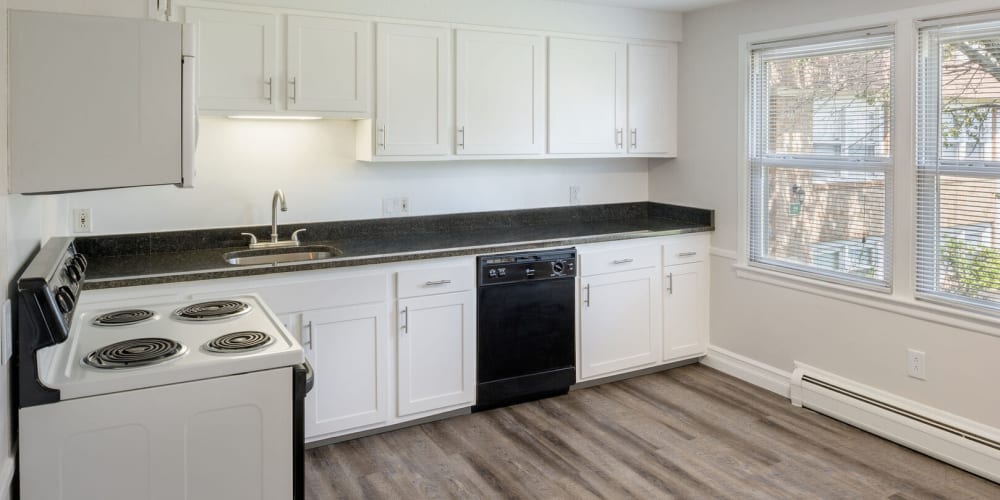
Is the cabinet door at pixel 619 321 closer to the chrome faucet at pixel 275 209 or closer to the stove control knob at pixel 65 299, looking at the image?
the chrome faucet at pixel 275 209

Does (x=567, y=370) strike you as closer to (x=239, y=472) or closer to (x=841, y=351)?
(x=841, y=351)

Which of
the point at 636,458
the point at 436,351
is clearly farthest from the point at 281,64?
the point at 636,458

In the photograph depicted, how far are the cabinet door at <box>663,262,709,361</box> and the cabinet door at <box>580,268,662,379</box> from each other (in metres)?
0.08

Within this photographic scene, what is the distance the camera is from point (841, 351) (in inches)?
151

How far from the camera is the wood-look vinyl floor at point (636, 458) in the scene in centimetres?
300

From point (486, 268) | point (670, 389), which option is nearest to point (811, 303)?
point (670, 389)

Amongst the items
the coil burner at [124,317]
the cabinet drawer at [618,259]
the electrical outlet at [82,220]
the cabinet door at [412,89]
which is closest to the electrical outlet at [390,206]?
the cabinet door at [412,89]

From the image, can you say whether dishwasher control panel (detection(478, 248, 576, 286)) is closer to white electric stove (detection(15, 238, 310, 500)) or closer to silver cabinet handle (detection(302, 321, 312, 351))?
A: silver cabinet handle (detection(302, 321, 312, 351))

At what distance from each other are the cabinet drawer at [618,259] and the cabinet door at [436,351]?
727mm

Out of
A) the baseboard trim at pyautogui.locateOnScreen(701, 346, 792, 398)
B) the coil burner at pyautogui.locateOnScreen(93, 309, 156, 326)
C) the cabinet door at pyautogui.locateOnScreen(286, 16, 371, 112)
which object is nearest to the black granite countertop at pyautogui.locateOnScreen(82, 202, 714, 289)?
the coil burner at pyautogui.locateOnScreen(93, 309, 156, 326)

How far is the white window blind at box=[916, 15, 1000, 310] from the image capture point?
3139 millimetres

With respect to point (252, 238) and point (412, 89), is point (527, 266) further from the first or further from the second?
point (252, 238)

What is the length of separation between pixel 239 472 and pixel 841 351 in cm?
309

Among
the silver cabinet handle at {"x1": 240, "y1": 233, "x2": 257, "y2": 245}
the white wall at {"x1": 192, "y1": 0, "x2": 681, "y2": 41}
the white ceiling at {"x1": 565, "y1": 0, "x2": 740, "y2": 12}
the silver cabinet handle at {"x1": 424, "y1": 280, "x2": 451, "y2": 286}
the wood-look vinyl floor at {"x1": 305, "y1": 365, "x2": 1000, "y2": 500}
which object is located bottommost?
the wood-look vinyl floor at {"x1": 305, "y1": 365, "x2": 1000, "y2": 500}
